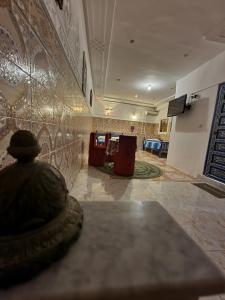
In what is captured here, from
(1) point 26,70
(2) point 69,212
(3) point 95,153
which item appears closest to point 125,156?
(3) point 95,153

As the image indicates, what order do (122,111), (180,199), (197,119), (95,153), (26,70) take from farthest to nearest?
(122,111)
(197,119)
(95,153)
(180,199)
(26,70)

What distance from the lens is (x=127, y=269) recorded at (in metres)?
0.31

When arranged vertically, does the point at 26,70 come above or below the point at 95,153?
above

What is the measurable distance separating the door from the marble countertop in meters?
3.13

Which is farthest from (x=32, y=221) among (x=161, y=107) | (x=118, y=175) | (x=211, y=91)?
(x=161, y=107)

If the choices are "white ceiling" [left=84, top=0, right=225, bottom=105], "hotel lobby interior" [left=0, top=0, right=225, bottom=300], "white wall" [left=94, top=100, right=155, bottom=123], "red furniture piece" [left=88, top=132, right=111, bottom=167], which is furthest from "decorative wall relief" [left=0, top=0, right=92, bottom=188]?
"white wall" [left=94, top=100, right=155, bottom=123]

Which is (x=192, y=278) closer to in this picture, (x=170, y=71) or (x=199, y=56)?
(x=199, y=56)

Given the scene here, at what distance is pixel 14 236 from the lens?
29 cm

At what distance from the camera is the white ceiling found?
2.17 m

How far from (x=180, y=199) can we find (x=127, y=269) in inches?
83.5

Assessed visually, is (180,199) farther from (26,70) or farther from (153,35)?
(153,35)

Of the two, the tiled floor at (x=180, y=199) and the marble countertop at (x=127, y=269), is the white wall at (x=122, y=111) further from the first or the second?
the marble countertop at (x=127, y=269)

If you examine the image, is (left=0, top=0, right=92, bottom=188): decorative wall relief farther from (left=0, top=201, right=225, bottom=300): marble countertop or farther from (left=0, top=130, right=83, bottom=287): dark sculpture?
(left=0, top=201, right=225, bottom=300): marble countertop

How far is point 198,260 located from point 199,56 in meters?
4.08
